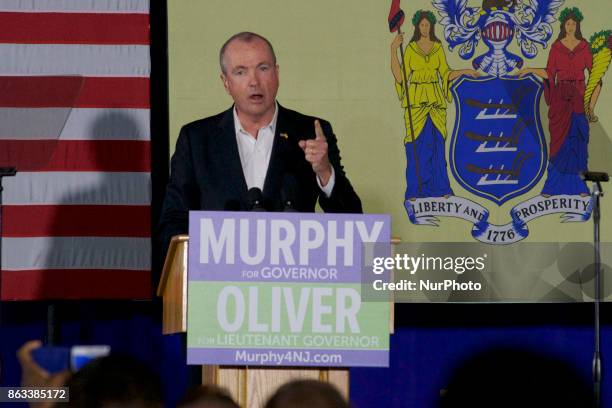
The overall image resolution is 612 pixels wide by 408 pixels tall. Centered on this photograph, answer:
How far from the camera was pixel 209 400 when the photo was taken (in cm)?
167

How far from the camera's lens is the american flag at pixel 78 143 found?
676 cm

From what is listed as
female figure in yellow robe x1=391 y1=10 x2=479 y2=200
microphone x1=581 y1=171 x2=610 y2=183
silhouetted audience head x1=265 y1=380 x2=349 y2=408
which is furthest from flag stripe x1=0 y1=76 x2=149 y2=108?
silhouetted audience head x1=265 y1=380 x2=349 y2=408

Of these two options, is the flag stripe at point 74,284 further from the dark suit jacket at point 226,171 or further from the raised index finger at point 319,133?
the raised index finger at point 319,133

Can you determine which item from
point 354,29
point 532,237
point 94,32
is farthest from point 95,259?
point 532,237

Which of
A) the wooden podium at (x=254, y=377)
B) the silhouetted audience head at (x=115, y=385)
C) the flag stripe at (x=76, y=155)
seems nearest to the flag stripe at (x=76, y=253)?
the flag stripe at (x=76, y=155)

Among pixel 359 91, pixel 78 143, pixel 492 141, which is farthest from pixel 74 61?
pixel 492 141

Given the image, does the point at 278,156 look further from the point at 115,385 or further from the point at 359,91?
the point at 115,385

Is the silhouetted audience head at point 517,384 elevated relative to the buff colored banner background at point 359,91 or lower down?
lower down

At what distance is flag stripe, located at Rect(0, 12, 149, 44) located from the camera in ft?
22.6

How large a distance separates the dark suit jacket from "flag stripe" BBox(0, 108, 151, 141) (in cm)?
30

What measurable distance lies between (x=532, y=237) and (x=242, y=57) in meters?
2.09

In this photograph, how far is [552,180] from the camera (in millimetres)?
6969

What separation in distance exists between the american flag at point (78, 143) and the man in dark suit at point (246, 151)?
28cm

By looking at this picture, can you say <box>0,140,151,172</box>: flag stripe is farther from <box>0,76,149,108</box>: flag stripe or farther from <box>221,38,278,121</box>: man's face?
<box>221,38,278,121</box>: man's face
